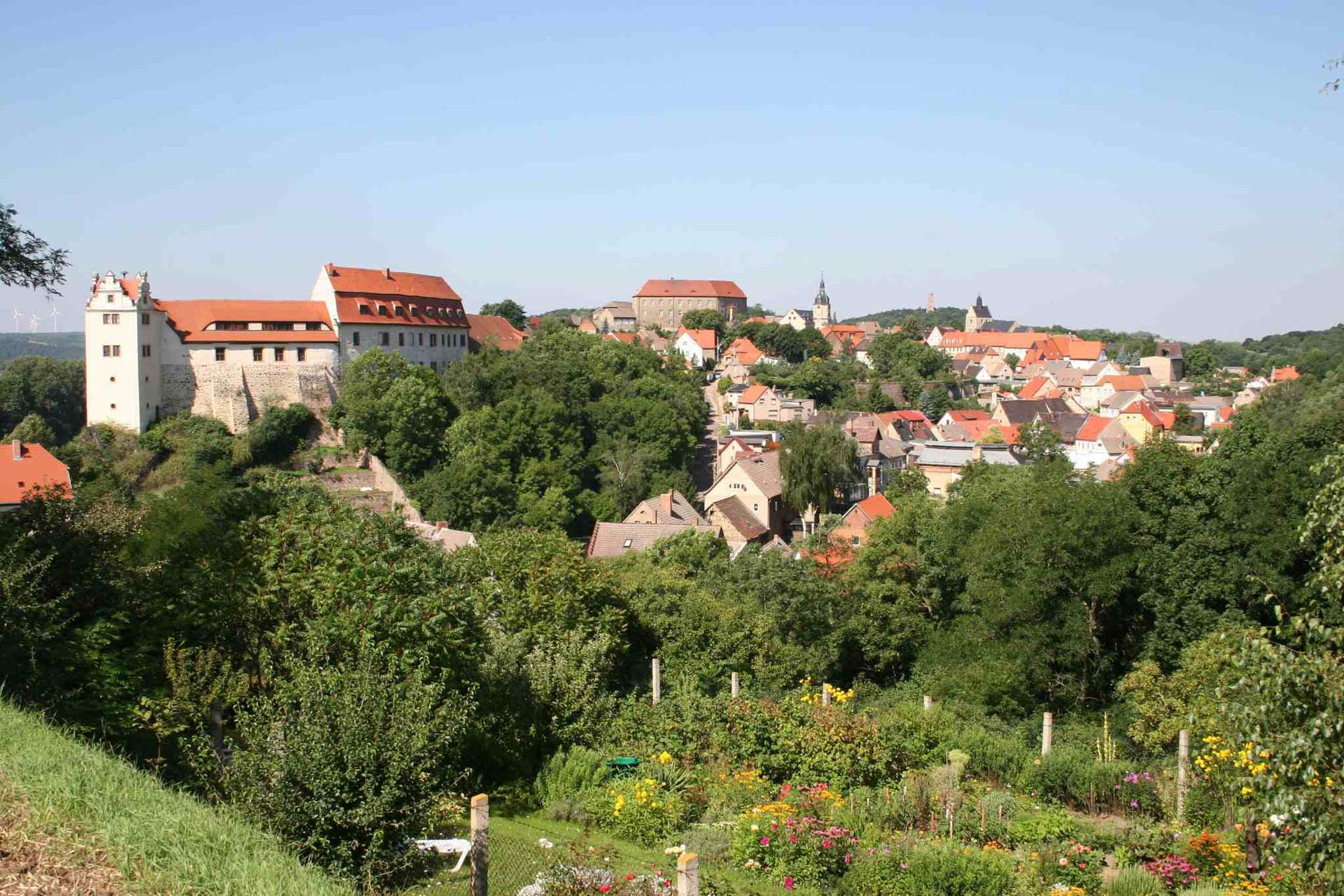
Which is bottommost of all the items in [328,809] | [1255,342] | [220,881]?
[328,809]

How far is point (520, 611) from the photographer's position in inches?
628

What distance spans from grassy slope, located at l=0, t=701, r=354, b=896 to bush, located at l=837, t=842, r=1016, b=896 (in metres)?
4.85

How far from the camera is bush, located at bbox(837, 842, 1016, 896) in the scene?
28.4 feet

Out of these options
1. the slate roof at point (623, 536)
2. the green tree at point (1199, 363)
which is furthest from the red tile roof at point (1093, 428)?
the green tree at point (1199, 363)

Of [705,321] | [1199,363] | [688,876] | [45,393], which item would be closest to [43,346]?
[45,393]

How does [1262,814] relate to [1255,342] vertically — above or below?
below

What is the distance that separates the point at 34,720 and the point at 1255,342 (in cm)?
18933

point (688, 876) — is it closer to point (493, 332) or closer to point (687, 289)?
point (493, 332)

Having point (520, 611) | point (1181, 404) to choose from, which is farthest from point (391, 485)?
point (1181, 404)

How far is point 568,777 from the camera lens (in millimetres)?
11625

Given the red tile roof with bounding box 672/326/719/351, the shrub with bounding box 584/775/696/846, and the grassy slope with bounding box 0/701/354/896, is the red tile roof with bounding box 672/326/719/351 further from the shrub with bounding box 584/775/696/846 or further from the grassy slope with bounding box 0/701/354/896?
the grassy slope with bounding box 0/701/354/896

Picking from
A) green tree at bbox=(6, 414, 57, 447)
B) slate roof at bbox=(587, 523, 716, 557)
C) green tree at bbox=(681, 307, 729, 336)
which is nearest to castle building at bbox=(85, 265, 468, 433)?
green tree at bbox=(6, 414, 57, 447)

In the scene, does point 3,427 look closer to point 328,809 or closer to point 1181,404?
point 328,809

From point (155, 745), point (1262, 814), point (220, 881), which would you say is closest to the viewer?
point (220, 881)
